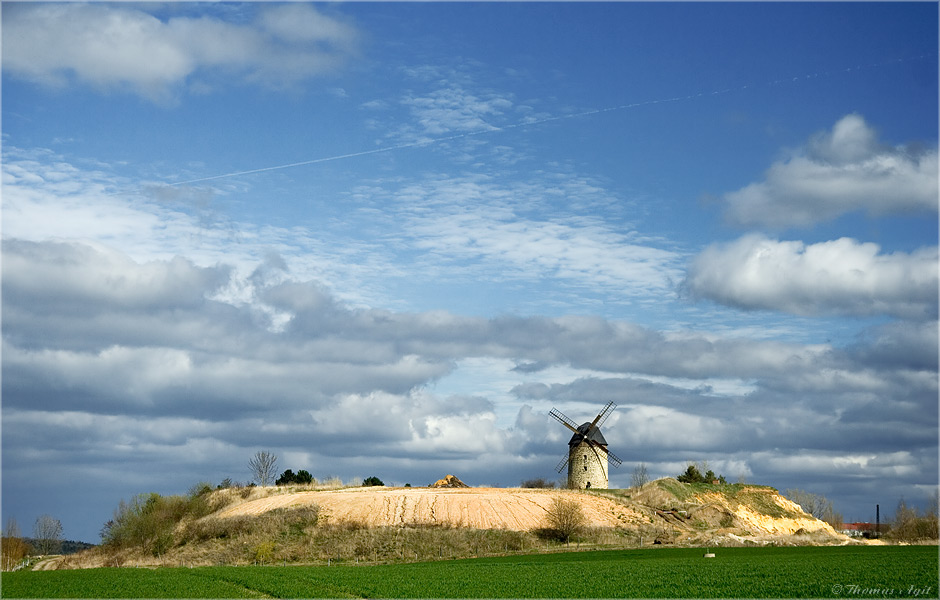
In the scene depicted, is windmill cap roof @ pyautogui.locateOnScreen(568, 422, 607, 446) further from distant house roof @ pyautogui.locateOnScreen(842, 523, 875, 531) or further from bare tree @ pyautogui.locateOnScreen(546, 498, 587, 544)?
distant house roof @ pyautogui.locateOnScreen(842, 523, 875, 531)

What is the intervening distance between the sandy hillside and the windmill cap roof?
14838mm

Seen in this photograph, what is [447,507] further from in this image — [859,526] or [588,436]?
[859,526]

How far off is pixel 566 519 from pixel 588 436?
90.8 ft

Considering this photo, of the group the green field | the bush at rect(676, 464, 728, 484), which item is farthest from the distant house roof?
the green field

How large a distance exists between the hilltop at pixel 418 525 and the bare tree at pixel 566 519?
38.0 inches

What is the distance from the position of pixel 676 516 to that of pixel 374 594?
49032 mm

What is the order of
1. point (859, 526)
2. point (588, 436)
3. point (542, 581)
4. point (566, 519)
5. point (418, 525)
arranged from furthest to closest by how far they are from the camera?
1. point (859, 526)
2. point (588, 436)
3. point (418, 525)
4. point (566, 519)
5. point (542, 581)

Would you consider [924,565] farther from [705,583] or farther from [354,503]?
[354,503]

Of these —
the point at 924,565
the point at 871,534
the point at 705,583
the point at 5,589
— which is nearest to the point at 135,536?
the point at 5,589

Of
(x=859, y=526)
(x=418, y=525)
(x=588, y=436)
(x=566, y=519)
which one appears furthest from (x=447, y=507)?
(x=859, y=526)

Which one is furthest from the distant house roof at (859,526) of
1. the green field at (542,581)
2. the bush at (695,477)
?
the green field at (542,581)

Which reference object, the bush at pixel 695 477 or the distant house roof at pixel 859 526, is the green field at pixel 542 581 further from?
the distant house roof at pixel 859 526

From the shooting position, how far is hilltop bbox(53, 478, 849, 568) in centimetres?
6569

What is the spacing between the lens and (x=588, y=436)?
97312 millimetres
